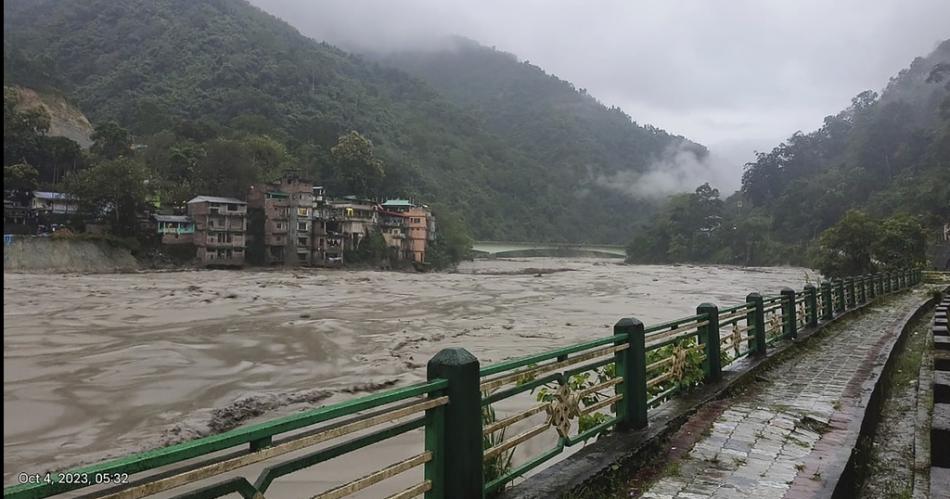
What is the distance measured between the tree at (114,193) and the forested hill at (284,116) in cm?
989

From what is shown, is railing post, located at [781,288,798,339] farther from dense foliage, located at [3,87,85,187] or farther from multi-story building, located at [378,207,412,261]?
dense foliage, located at [3,87,85,187]

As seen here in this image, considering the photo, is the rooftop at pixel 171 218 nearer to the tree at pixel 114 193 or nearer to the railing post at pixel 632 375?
the tree at pixel 114 193

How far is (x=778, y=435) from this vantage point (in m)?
5.50

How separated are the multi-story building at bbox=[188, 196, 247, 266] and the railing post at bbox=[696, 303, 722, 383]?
157ft

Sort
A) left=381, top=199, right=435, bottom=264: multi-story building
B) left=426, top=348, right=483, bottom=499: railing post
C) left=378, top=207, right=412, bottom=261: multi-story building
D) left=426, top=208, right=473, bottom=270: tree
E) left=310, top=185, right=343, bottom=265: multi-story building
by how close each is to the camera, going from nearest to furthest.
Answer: left=426, top=348, right=483, bottom=499: railing post, left=310, top=185, right=343, bottom=265: multi-story building, left=378, top=207, right=412, bottom=261: multi-story building, left=381, top=199, right=435, bottom=264: multi-story building, left=426, top=208, right=473, bottom=270: tree

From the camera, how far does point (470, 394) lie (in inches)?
132

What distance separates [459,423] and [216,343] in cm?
1669

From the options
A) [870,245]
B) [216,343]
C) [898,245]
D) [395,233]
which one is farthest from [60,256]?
[898,245]

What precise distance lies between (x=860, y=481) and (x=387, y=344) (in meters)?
14.6

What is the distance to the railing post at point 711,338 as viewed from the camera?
6.93 meters

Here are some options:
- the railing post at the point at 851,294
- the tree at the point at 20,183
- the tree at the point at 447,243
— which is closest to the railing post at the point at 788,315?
the railing post at the point at 851,294

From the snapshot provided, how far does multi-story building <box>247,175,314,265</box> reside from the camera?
2068 inches

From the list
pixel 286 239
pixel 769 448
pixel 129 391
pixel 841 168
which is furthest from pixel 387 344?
pixel 841 168

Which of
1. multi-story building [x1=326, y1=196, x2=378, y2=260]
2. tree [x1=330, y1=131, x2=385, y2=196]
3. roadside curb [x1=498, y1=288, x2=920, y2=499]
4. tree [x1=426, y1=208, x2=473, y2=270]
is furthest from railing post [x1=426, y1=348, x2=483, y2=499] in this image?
tree [x1=330, y1=131, x2=385, y2=196]
